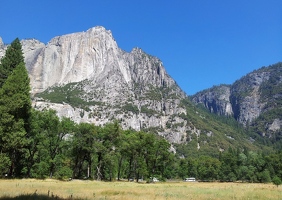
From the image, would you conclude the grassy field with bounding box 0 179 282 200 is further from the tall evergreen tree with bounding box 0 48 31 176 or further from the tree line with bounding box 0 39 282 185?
the tree line with bounding box 0 39 282 185

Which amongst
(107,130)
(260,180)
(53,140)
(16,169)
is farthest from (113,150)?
(260,180)

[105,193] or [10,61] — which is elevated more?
[10,61]

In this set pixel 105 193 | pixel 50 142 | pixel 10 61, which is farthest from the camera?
pixel 50 142

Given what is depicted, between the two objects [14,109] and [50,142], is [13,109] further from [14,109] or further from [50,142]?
[50,142]

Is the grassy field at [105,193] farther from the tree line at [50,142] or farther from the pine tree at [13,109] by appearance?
the tree line at [50,142]

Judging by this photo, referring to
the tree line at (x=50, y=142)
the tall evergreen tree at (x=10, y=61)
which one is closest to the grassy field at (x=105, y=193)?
the tree line at (x=50, y=142)

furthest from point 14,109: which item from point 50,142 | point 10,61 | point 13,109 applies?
point 50,142

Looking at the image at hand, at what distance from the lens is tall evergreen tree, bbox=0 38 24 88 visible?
152 ft

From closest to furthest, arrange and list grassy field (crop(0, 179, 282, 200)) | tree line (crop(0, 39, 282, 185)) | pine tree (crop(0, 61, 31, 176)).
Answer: grassy field (crop(0, 179, 282, 200)) → pine tree (crop(0, 61, 31, 176)) → tree line (crop(0, 39, 282, 185))

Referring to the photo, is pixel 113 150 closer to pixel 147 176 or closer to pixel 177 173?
pixel 147 176

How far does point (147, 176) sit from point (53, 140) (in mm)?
26734

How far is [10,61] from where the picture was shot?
46938mm

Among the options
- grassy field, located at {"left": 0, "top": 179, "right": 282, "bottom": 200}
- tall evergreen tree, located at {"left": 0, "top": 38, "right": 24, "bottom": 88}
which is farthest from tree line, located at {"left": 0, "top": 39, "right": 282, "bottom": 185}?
grassy field, located at {"left": 0, "top": 179, "right": 282, "bottom": 200}

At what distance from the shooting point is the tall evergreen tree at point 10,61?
152 feet
